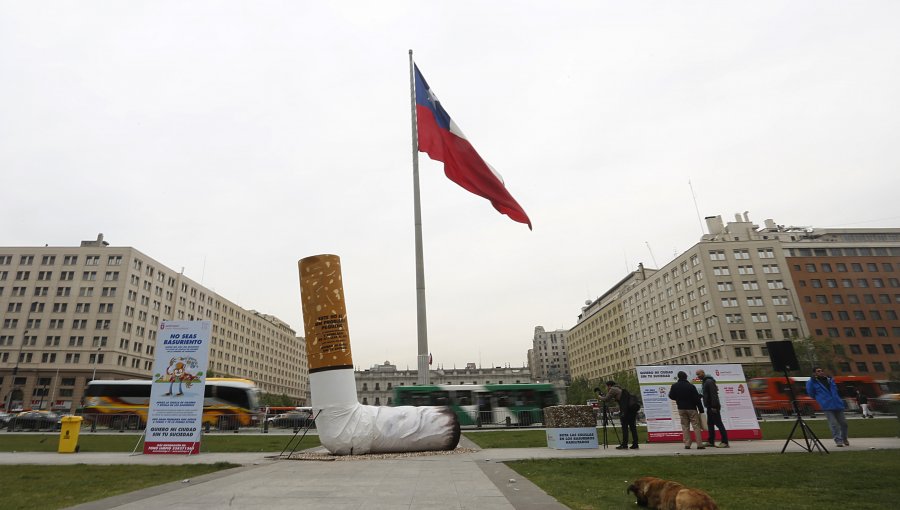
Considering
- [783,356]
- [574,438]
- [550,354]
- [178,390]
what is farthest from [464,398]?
[550,354]

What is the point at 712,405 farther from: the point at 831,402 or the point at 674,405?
the point at 831,402

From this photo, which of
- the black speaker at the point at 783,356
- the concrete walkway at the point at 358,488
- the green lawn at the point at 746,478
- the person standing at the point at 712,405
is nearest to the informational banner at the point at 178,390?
the concrete walkway at the point at 358,488

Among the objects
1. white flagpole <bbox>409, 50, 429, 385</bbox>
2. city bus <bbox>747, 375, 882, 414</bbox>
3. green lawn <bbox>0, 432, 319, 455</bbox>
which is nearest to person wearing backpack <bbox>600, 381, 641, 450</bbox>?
white flagpole <bbox>409, 50, 429, 385</bbox>

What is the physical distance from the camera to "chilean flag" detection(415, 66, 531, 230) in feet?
60.8

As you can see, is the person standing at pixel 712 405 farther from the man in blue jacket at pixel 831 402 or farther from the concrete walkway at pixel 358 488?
the man in blue jacket at pixel 831 402

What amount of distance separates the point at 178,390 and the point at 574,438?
11.9 m

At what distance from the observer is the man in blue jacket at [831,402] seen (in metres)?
11.8

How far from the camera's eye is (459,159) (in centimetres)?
1911

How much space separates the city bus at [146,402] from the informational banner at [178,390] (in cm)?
2080

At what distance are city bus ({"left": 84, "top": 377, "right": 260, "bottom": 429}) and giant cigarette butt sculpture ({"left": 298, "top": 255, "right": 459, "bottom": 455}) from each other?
24387mm

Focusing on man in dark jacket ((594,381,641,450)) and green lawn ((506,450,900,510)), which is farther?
man in dark jacket ((594,381,641,450))

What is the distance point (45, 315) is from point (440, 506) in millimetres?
92757

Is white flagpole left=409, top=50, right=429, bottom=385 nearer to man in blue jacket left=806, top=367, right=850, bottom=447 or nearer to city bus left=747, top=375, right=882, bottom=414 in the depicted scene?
Answer: man in blue jacket left=806, top=367, right=850, bottom=447

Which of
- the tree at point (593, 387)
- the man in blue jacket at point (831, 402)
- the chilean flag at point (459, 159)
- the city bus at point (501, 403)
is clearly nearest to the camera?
the man in blue jacket at point (831, 402)
